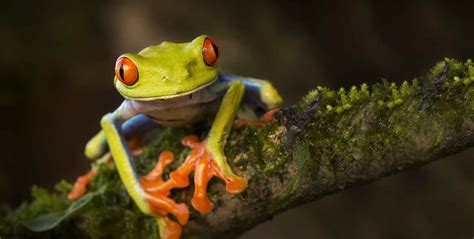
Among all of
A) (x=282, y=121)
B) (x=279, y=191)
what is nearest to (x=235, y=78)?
(x=282, y=121)

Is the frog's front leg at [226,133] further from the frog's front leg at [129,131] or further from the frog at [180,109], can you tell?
the frog's front leg at [129,131]

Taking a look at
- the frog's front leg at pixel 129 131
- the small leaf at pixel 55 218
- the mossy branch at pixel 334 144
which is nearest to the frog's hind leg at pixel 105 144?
the frog's front leg at pixel 129 131

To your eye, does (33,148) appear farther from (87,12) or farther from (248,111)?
(248,111)

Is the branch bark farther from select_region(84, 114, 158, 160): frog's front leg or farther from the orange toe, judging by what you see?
select_region(84, 114, 158, 160): frog's front leg

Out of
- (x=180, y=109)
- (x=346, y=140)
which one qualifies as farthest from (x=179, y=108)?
(x=346, y=140)

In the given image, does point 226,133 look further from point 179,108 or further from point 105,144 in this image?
point 105,144

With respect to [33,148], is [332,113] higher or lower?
higher

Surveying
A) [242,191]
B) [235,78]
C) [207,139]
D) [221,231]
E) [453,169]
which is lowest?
[221,231]
